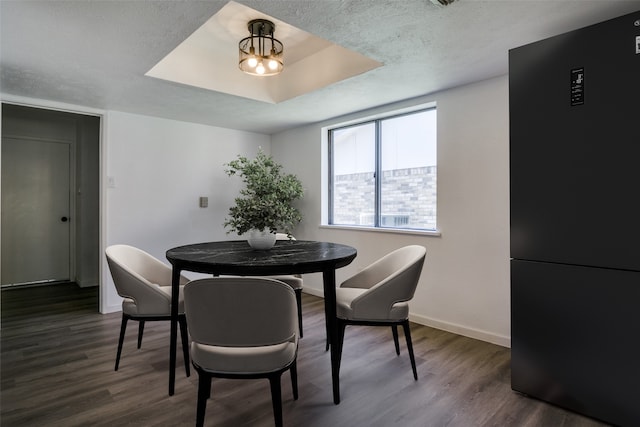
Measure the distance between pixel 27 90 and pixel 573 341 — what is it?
4.43 meters

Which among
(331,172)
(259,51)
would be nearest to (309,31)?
(259,51)

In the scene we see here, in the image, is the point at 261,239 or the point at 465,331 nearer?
the point at 261,239

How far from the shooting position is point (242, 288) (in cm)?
137

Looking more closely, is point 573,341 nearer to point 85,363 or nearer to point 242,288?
point 242,288

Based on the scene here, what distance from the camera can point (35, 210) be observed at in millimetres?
4828

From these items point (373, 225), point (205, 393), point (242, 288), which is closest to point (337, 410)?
point (205, 393)

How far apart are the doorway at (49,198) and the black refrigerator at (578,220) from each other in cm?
487

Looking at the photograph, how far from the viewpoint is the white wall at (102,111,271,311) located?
3.73m

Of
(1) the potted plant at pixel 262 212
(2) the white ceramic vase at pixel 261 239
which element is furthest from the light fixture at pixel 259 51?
(2) the white ceramic vase at pixel 261 239

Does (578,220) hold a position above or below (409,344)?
above

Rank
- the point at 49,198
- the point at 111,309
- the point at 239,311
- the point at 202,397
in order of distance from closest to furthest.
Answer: the point at 239,311, the point at 202,397, the point at 111,309, the point at 49,198

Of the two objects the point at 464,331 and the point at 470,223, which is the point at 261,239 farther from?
the point at 464,331

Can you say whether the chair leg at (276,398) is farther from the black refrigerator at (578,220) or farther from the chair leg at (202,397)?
the black refrigerator at (578,220)

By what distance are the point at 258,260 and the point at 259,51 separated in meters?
1.51
